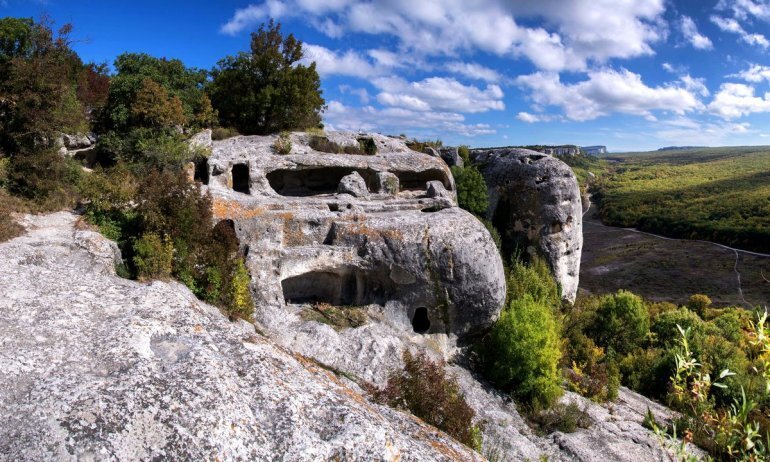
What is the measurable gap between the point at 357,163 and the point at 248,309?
1142 centimetres

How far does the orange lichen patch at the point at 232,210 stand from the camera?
1565 cm

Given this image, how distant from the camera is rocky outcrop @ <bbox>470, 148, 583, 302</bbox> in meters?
26.1

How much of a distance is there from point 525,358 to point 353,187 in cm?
1052

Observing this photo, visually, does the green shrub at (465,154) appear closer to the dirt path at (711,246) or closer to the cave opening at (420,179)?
the cave opening at (420,179)

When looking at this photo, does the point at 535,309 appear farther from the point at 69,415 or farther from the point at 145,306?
the point at 69,415

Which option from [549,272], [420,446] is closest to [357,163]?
[549,272]

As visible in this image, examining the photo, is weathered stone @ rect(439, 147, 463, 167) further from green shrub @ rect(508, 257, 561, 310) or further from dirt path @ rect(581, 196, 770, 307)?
dirt path @ rect(581, 196, 770, 307)

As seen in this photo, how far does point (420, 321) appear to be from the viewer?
18.0 meters

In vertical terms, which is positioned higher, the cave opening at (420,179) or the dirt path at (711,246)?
the cave opening at (420,179)

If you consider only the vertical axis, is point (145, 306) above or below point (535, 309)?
above

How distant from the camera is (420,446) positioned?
6.63m

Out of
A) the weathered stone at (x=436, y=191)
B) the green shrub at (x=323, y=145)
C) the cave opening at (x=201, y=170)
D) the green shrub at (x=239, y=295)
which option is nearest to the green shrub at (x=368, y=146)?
the green shrub at (x=323, y=145)

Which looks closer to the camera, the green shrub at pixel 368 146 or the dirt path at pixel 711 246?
the green shrub at pixel 368 146

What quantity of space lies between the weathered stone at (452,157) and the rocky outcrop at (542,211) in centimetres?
340
